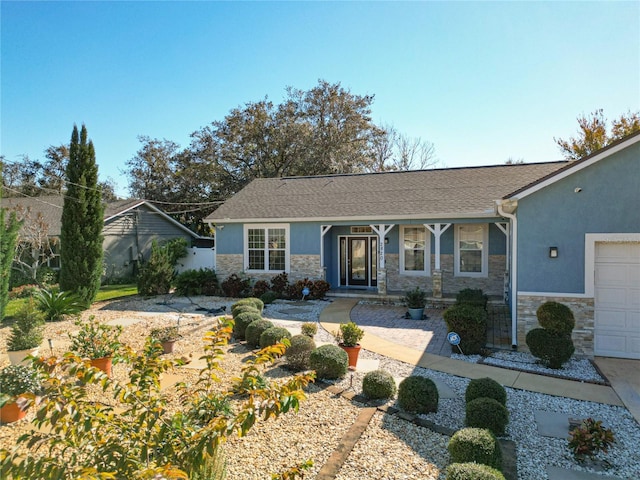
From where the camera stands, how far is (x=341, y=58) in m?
13.1

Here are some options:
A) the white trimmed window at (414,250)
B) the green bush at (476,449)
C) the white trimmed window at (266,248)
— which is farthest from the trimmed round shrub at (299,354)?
the white trimmed window at (266,248)

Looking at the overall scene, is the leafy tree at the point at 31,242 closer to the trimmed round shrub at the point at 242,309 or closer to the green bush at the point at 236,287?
the green bush at the point at 236,287

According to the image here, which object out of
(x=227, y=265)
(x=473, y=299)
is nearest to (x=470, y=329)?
(x=473, y=299)

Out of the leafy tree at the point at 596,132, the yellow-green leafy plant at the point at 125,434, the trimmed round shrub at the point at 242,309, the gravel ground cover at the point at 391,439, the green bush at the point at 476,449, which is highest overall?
the leafy tree at the point at 596,132

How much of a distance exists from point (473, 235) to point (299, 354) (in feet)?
32.3

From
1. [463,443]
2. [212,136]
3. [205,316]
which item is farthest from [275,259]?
[212,136]

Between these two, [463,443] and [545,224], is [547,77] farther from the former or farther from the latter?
[463,443]

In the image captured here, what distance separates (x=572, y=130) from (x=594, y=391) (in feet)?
90.5

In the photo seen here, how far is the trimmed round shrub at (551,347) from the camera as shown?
724 cm

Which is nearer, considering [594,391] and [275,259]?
[594,391]

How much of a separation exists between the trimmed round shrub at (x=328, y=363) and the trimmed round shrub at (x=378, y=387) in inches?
28.0

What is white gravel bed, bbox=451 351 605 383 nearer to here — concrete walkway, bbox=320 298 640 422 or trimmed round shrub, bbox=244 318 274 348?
concrete walkway, bbox=320 298 640 422

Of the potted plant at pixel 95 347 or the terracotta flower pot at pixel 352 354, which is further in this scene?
the terracotta flower pot at pixel 352 354

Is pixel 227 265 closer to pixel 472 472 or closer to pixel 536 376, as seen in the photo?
pixel 536 376
